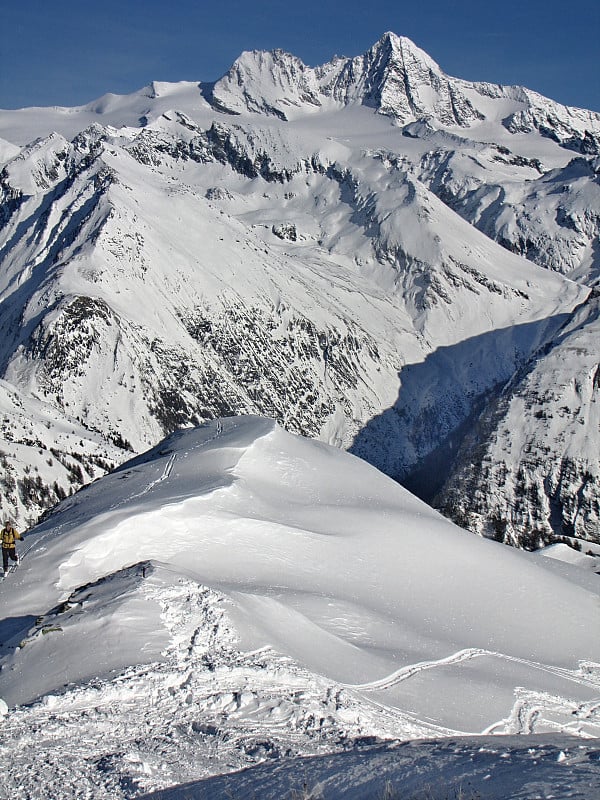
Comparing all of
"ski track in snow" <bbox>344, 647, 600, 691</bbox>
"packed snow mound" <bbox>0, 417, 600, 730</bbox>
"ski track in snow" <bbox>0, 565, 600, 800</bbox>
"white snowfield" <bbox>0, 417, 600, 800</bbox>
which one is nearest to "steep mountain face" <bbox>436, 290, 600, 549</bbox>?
"white snowfield" <bbox>0, 417, 600, 800</bbox>

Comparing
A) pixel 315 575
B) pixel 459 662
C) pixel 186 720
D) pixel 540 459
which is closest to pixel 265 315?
pixel 540 459

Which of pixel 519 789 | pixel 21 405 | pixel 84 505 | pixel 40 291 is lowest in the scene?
pixel 519 789

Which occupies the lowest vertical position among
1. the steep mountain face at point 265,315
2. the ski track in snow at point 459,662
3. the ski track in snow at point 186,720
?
the ski track in snow at point 459,662

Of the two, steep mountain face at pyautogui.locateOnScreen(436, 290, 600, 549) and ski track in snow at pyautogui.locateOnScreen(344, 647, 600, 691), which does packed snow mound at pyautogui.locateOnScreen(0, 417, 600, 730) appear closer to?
ski track in snow at pyautogui.locateOnScreen(344, 647, 600, 691)

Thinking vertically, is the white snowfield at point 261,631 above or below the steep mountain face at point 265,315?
below

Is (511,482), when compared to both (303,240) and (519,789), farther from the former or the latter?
(303,240)

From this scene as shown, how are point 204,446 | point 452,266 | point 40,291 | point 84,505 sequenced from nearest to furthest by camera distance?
point 84,505 → point 204,446 → point 40,291 → point 452,266

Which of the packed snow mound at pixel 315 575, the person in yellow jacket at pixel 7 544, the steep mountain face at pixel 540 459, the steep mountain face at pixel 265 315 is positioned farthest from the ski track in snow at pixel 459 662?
the steep mountain face at pixel 540 459

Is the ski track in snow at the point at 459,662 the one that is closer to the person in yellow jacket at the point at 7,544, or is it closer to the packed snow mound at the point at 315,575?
the packed snow mound at the point at 315,575

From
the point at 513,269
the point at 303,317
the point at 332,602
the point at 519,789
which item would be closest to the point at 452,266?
the point at 513,269

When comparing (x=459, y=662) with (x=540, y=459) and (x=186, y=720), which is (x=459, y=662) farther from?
(x=540, y=459)
